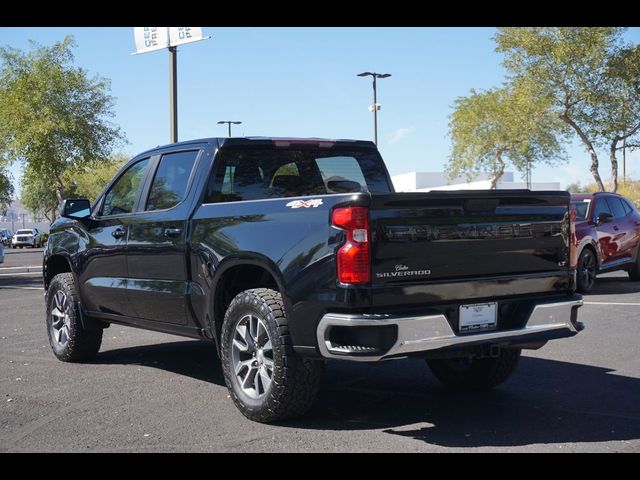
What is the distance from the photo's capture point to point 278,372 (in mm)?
4941

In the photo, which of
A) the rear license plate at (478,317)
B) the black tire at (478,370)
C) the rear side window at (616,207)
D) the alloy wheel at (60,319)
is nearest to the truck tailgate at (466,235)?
the rear license plate at (478,317)

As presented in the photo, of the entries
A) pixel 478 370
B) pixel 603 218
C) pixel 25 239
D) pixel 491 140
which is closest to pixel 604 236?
pixel 603 218

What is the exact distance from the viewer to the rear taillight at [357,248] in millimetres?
4578

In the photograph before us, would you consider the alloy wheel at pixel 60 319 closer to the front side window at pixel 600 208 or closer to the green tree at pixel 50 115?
the front side window at pixel 600 208

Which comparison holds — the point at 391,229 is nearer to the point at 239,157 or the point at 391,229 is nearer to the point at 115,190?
the point at 239,157

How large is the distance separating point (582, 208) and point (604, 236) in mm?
610

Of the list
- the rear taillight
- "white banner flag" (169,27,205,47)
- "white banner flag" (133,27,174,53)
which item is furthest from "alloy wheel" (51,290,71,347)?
"white banner flag" (133,27,174,53)

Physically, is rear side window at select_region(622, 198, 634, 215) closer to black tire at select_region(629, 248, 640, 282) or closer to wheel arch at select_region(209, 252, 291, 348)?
black tire at select_region(629, 248, 640, 282)

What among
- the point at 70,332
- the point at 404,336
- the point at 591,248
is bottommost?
the point at 70,332

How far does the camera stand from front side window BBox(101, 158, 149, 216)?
686 cm

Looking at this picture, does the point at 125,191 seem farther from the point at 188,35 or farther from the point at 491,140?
the point at 491,140

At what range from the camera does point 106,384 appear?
21.7ft
